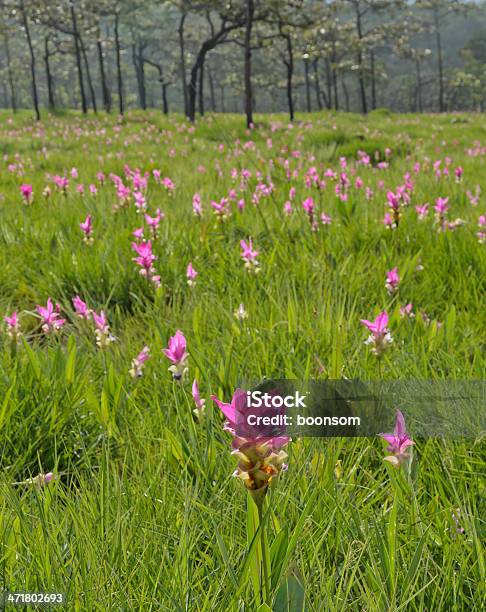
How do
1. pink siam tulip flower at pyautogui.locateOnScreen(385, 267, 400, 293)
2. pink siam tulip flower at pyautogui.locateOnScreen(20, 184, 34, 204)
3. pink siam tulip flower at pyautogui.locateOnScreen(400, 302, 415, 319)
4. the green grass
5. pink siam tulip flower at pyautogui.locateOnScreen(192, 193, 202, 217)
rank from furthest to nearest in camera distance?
pink siam tulip flower at pyautogui.locateOnScreen(20, 184, 34, 204) → pink siam tulip flower at pyautogui.locateOnScreen(192, 193, 202, 217) → pink siam tulip flower at pyautogui.locateOnScreen(385, 267, 400, 293) → pink siam tulip flower at pyautogui.locateOnScreen(400, 302, 415, 319) → the green grass

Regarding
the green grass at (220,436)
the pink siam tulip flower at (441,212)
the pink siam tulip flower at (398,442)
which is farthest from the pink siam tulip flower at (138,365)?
the pink siam tulip flower at (441,212)

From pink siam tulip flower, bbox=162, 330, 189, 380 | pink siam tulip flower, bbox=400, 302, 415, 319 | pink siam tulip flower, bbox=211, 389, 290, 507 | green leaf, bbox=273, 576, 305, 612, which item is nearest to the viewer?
pink siam tulip flower, bbox=211, 389, 290, 507

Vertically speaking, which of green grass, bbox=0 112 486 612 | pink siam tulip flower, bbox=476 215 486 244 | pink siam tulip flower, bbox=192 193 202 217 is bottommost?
green grass, bbox=0 112 486 612

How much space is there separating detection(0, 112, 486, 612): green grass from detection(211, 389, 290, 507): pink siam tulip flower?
170 mm

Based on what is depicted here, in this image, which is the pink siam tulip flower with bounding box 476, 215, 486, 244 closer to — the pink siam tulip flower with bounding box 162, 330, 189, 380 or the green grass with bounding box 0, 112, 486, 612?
the green grass with bounding box 0, 112, 486, 612

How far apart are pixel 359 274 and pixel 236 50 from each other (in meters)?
83.7

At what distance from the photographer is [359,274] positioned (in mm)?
2957

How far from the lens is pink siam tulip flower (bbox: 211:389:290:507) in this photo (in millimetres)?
753

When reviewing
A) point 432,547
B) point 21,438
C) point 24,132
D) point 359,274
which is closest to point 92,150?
point 24,132

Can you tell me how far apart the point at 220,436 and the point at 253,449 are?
2.55 ft

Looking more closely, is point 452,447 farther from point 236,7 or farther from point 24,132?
point 236,7

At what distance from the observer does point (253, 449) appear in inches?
30.3

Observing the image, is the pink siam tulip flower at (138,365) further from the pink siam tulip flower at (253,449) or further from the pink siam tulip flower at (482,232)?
the pink siam tulip flower at (482,232)

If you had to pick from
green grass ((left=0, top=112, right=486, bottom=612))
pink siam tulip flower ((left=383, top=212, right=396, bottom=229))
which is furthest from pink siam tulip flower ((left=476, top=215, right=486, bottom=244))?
pink siam tulip flower ((left=383, top=212, right=396, bottom=229))
